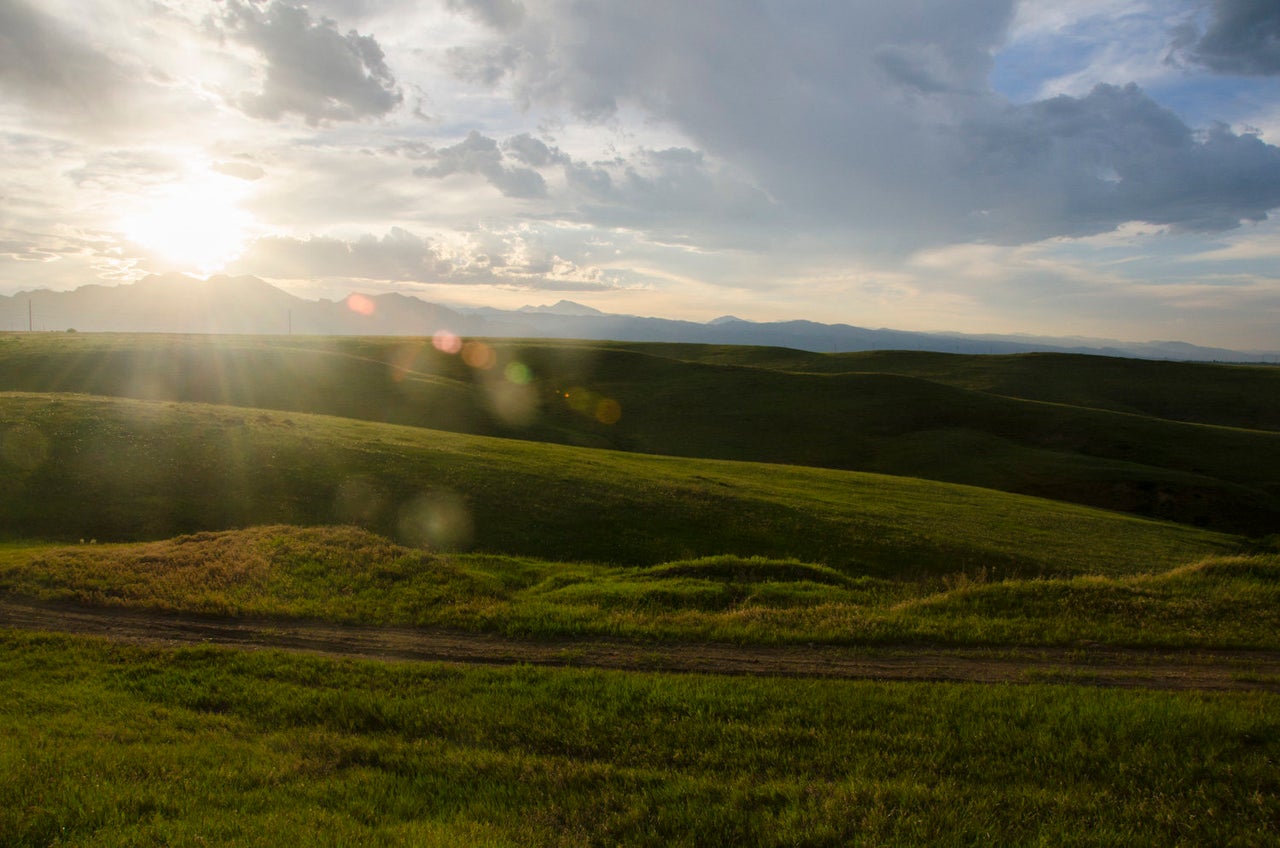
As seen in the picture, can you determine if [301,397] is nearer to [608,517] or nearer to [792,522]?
[608,517]

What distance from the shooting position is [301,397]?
72.5m

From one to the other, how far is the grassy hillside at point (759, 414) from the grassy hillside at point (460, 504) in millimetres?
24939

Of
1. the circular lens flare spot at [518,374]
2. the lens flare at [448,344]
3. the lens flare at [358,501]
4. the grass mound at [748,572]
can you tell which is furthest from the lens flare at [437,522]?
the lens flare at [448,344]

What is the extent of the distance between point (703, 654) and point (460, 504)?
64.9 feet

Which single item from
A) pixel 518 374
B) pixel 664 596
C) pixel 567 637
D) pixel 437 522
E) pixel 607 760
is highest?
pixel 518 374

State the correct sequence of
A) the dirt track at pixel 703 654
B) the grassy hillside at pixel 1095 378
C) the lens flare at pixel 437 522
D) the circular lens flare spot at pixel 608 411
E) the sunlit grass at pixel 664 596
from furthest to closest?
the grassy hillside at pixel 1095 378 → the circular lens flare spot at pixel 608 411 → the lens flare at pixel 437 522 → the sunlit grass at pixel 664 596 → the dirt track at pixel 703 654

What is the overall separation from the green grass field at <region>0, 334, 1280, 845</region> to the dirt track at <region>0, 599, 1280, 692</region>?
543mm

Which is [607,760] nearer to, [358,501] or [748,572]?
[748,572]

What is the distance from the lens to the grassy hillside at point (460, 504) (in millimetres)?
28344

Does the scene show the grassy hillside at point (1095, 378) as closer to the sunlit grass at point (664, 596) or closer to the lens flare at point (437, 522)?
the lens flare at point (437, 522)

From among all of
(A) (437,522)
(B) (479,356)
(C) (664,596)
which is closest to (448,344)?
(B) (479,356)

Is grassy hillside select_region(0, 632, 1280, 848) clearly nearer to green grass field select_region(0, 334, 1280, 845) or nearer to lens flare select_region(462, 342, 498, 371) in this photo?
green grass field select_region(0, 334, 1280, 845)

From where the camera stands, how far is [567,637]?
50.8 ft

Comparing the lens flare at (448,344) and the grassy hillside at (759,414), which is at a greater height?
the lens flare at (448,344)
